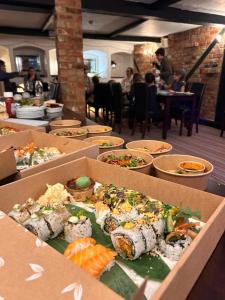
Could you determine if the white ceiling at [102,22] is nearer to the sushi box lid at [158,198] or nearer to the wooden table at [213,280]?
the sushi box lid at [158,198]

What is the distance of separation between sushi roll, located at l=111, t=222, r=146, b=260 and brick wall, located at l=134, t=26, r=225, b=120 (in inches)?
226

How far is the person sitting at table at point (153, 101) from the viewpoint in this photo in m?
4.32

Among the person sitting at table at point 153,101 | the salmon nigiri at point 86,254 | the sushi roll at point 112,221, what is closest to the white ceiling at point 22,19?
the person sitting at table at point 153,101

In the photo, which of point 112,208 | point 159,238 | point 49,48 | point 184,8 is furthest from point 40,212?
point 49,48

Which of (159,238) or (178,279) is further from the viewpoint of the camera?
(159,238)

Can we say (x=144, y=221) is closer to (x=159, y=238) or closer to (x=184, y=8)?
(x=159, y=238)

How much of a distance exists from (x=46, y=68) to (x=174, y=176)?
9299 millimetres

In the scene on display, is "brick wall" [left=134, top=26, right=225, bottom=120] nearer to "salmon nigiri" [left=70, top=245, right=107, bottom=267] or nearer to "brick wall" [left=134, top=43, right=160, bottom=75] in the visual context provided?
"brick wall" [left=134, top=43, right=160, bottom=75]

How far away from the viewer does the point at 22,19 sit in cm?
607

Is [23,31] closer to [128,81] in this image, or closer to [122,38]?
[122,38]

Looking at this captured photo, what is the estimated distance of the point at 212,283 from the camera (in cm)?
49

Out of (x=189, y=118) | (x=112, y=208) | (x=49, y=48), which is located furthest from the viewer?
(x=49, y=48)

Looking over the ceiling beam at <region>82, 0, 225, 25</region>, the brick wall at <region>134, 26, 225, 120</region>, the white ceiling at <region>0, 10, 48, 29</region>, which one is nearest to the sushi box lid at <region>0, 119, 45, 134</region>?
the ceiling beam at <region>82, 0, 225, 25</region>

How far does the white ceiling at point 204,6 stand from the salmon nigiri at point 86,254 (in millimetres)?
5139
